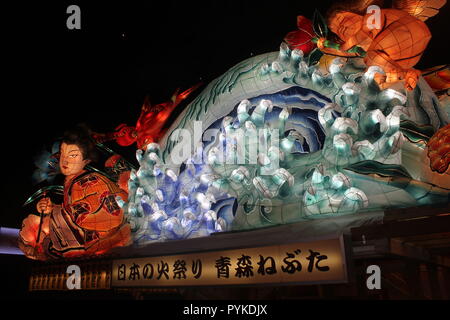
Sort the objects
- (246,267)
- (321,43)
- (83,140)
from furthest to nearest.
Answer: (83,140) < (321,43) < (246,267)

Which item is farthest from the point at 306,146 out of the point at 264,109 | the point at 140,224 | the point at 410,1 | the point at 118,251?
the point at 118,251

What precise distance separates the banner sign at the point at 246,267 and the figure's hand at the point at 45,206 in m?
7.59

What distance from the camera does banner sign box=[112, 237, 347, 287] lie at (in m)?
5.73

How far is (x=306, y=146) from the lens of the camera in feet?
30.0

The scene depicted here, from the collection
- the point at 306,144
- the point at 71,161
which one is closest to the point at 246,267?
the point at 306,144

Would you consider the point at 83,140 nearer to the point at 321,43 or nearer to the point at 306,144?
the point at 306,144

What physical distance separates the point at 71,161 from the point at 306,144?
30.1 ft

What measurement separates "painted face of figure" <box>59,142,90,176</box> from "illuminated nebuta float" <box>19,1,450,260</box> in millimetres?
4744

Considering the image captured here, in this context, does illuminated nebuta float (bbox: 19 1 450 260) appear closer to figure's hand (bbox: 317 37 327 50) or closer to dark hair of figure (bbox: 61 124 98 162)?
figure's hand (bbox: 317 37 327 50)

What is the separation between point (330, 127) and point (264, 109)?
155 cm

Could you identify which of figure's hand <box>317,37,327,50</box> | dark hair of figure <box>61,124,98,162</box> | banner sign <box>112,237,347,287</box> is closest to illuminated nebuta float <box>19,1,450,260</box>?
figure's hand <box>317,37,327,50</box>

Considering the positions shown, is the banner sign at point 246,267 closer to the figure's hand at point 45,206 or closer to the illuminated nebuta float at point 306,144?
the illuminated nebuta float at point 306,144

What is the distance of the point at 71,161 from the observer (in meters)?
14.2

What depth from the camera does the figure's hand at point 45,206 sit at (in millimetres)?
14688
